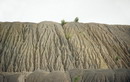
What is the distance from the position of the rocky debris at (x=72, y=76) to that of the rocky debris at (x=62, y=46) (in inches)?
120

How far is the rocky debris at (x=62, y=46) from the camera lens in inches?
754

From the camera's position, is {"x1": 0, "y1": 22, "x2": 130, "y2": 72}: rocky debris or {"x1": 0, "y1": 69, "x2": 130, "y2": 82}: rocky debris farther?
{"x1": 0, "y1": 22, "x2": 130, "y2": 72}: rocky debris

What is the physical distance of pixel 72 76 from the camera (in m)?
15.4

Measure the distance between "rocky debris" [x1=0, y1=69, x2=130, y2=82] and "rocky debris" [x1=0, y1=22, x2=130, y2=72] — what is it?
3.04 m

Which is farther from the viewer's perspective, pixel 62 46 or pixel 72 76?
pixel 62 46

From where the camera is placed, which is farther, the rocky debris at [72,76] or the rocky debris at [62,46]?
the rocky debris at [62,46]

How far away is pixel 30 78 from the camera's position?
48.8 ft

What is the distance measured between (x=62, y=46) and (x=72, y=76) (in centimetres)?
652

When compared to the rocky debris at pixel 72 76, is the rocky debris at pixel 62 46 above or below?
above

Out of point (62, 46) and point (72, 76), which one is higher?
point (62, 46)

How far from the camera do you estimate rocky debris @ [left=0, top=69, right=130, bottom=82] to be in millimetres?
14577

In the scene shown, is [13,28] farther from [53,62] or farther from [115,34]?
[115,34]

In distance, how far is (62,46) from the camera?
2139 cm

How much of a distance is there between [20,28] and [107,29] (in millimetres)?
11995
